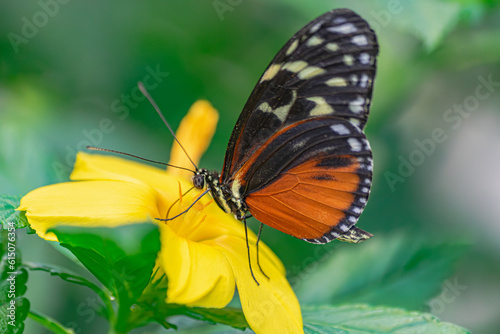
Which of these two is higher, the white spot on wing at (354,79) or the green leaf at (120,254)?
the white spot on wing at (354,79)

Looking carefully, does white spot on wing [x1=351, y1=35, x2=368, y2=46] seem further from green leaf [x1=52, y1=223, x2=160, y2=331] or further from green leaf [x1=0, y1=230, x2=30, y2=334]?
green leaf [x1=0, y1=230, x2=30, y2=334]

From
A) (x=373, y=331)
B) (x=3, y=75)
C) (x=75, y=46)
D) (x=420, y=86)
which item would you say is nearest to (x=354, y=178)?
(x=373, y=331)

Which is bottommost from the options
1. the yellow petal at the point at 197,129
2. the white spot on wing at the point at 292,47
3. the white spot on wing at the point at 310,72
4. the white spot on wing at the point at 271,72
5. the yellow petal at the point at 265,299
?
the yellow petal at the point at 265,299

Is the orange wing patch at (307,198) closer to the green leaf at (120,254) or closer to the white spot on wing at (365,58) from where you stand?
the white spot on wing at (365,58)

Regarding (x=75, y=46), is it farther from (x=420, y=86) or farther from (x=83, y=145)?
(x=420, y=86)

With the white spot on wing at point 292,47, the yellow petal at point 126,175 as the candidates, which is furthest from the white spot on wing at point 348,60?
the yellow petal at point 126,175

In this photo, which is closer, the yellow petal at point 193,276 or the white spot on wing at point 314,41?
the yellow petal at point 193,276

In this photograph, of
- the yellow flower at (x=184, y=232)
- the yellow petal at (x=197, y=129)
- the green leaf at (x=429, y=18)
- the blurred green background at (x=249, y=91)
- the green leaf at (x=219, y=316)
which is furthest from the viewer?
the blurred green background at (x=249, y=91)
